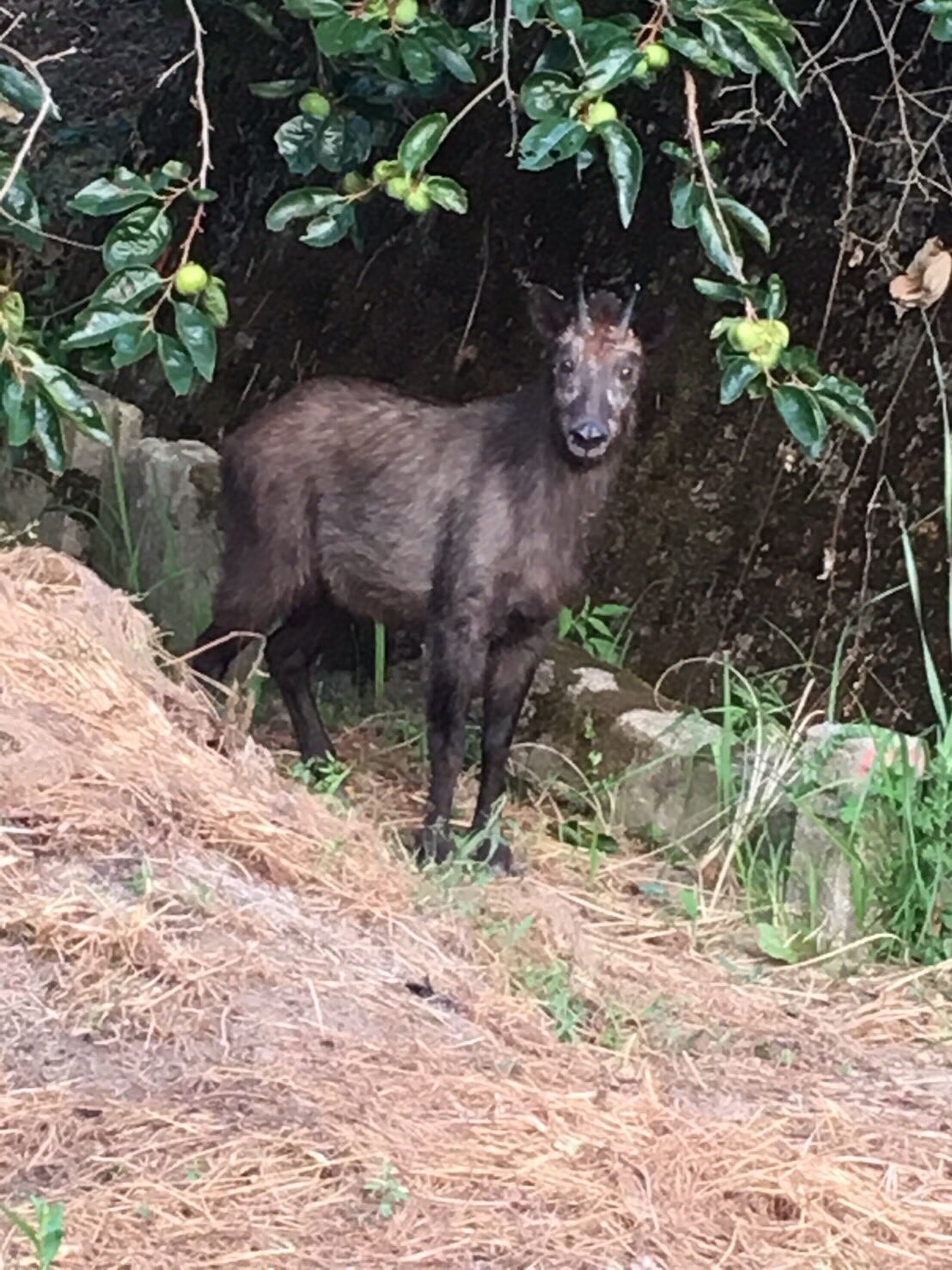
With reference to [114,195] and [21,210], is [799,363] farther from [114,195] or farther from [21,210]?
[21,210]

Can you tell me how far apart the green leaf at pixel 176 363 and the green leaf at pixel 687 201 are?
1147 mm

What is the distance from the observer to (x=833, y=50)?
236 inches

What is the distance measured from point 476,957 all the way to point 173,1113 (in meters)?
1.09

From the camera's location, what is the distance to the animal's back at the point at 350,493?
5352mm

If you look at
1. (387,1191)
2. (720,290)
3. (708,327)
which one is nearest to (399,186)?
(720,290)

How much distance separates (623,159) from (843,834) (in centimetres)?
176

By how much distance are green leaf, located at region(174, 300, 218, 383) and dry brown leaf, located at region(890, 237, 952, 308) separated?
78.7 inches

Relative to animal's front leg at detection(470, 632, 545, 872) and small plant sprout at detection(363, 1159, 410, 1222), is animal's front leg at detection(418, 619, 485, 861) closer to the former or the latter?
animal's front leg at detection(470, 632, 545, 872)

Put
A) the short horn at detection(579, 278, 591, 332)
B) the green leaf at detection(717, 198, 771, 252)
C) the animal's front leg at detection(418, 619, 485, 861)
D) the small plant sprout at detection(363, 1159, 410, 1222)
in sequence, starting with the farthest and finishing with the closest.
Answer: the animal's front leg at detection(418, 619, 485, 861) → the short horn at detection(579, 278, 591, 332) → the green leaf at detection(717, 198, 771, 252) → the small plant sprout at detection(363, 1159, 410, 1222)

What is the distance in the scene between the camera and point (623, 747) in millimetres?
5508

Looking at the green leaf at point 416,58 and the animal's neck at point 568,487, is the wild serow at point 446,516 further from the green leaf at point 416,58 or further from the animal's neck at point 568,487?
the green leaf at point 416,58

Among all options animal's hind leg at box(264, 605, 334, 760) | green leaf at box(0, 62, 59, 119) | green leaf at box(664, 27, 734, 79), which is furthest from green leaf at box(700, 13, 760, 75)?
animal's hind leg at box(264, 605, 334, 760)

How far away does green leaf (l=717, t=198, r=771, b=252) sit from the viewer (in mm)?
4273

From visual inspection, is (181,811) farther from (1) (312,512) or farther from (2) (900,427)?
(2) (900,427)
